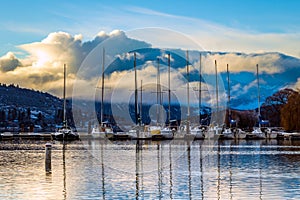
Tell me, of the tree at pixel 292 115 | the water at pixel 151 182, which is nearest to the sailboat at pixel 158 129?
the tree at pixel 292 115

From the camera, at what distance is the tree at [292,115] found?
346 ft

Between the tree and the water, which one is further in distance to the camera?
the tree

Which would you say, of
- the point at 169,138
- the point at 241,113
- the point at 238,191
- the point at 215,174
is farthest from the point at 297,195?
the point at 241,113

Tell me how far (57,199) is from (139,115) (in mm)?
83452

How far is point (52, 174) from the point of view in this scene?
30.1m

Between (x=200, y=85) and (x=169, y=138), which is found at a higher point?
(x=200, y=85)

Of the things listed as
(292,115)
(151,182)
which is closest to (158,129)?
(292,115)

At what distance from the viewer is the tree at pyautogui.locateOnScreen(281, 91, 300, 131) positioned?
4154 inches

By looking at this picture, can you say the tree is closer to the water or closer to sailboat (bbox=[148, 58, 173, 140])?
sailboat (bbox=[148, 58, 173, 140])

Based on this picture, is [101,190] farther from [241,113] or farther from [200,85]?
[241,113]

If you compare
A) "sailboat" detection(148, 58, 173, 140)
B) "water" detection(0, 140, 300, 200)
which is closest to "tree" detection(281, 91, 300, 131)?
"sailboat" detection(148, 58, 173, 140)

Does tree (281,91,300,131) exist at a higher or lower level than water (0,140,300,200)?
higher

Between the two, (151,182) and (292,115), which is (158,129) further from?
(151,182)

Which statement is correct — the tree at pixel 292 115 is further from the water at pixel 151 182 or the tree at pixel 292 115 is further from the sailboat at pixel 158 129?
the water at pixel 151 182
